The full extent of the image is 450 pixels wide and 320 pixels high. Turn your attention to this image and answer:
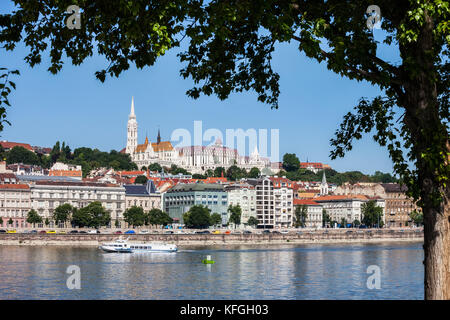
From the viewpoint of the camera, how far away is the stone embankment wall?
79.9 metres

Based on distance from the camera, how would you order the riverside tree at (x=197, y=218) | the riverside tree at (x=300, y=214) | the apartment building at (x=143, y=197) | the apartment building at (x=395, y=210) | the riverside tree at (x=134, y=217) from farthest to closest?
1. the apartment building at (x=395, y=210)
2. the riverside tree at (x=300, y=214)
3. the apartment building at (x=143, y=197)
4. the riverside tree at (x=197, y=218)
5. the riverside tree at (x=134, y=217)

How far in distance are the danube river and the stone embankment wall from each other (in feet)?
63.8

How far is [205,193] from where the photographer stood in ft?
403

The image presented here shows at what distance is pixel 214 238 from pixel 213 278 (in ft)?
151

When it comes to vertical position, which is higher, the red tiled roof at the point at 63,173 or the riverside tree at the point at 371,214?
the red tiled roof at the point at 63,173

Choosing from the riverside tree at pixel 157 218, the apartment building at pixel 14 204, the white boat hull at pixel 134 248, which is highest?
the apartment building at pixel 14 204

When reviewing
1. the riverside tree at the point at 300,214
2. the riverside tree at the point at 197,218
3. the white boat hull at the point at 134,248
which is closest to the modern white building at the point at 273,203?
the riverside tree at the point at 300,214

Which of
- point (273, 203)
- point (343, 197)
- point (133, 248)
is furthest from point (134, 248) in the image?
point (343, 197)

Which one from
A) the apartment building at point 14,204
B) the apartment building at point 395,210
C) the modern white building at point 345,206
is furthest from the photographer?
the apartment building at point 395,210

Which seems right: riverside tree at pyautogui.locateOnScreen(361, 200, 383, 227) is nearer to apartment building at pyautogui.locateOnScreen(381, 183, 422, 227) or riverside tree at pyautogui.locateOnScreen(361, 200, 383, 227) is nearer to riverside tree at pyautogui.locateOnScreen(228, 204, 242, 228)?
apartment building at pyautogui.locateOnScreen(381, 183, 422, 227)

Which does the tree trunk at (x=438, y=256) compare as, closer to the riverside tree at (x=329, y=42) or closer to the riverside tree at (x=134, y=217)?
the riverside tree at (x=329, y=42)

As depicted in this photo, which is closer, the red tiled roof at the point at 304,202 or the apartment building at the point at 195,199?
the apartment building at the point at 195,199

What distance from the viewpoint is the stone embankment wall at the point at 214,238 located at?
262 feet

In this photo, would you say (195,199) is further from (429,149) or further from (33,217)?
(429,149)
